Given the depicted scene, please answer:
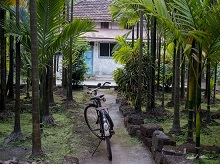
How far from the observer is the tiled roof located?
2220cm

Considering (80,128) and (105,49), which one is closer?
(80,128)

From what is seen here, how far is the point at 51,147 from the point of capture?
18.2 ft

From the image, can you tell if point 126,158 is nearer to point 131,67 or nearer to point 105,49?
point 131,67

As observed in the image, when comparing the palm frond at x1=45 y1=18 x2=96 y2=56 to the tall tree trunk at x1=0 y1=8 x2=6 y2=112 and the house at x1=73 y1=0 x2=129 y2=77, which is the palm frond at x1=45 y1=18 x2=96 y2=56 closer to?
the tall tree trunk at x1=0 y1=8 x2=6 y2=112

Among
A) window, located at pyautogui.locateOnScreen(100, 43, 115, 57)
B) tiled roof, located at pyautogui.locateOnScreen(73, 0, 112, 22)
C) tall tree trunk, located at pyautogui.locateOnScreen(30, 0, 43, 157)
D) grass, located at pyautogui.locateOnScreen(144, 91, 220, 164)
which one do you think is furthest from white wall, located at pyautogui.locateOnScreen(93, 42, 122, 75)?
tall tree trunk, located at pyautogui.locateOnScreen(30, 0, 43, 157)

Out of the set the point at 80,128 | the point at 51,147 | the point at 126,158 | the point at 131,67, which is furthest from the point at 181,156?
the point at 131,67

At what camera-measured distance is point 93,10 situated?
76.2ft

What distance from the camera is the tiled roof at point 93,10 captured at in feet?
72.8

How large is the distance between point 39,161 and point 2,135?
2.10 metres

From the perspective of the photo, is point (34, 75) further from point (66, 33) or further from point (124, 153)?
point (124, 153)

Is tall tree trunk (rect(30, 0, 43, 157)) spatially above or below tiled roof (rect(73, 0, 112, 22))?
below

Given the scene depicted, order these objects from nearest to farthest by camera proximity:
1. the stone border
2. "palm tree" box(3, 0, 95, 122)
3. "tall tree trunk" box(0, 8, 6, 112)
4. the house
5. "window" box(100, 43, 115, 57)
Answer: the stone border, "palm tree" box(3, 0, 95, 122), "tall tree trunk" box(0, 8, 6, 112), the house, "window" box(100, 43, 115, 57)

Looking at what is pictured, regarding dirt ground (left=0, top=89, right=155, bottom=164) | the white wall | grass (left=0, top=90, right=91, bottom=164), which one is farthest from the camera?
the white wall

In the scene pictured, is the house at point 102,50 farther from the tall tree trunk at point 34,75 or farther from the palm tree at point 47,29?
the tall tree trunk at point 34,75
